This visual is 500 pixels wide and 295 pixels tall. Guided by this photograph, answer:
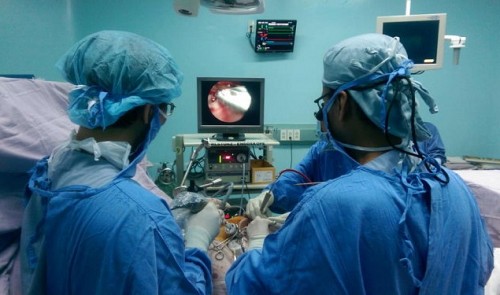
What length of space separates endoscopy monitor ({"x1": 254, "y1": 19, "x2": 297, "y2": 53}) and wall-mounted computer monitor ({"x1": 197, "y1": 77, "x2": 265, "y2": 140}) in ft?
2.41

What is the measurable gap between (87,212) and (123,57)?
37cm

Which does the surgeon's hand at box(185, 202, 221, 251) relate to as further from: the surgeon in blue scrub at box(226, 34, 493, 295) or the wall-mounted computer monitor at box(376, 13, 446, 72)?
the wall-mounted computer monitor at box(376, 13, 446, 72)

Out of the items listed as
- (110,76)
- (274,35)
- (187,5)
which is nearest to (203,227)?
(110,76)

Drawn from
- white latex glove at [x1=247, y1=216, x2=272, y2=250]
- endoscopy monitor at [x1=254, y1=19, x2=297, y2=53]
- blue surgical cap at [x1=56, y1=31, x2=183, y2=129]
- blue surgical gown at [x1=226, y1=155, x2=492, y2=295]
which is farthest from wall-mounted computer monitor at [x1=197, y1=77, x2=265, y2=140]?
blue surgical gown at [x1=226, y1=155, x2=492, y2=295]

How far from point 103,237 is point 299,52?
2.40 m

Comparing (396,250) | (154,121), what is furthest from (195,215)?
(396,250)

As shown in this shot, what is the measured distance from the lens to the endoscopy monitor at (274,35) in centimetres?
263

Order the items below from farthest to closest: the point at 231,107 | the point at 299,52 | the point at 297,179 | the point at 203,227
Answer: the point at 299,52 < the point at 231,107 < the point at 297,179 < the point at 203,227

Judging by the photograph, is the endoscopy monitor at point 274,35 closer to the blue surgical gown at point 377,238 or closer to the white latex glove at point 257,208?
the white latex glove at point 257,208

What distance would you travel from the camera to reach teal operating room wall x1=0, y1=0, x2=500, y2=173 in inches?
104

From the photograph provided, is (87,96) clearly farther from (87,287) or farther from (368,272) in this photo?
(368,272)

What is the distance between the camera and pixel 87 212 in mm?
736

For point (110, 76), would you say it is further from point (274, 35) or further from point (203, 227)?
point (274, 35)

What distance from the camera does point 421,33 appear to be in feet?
6.50
